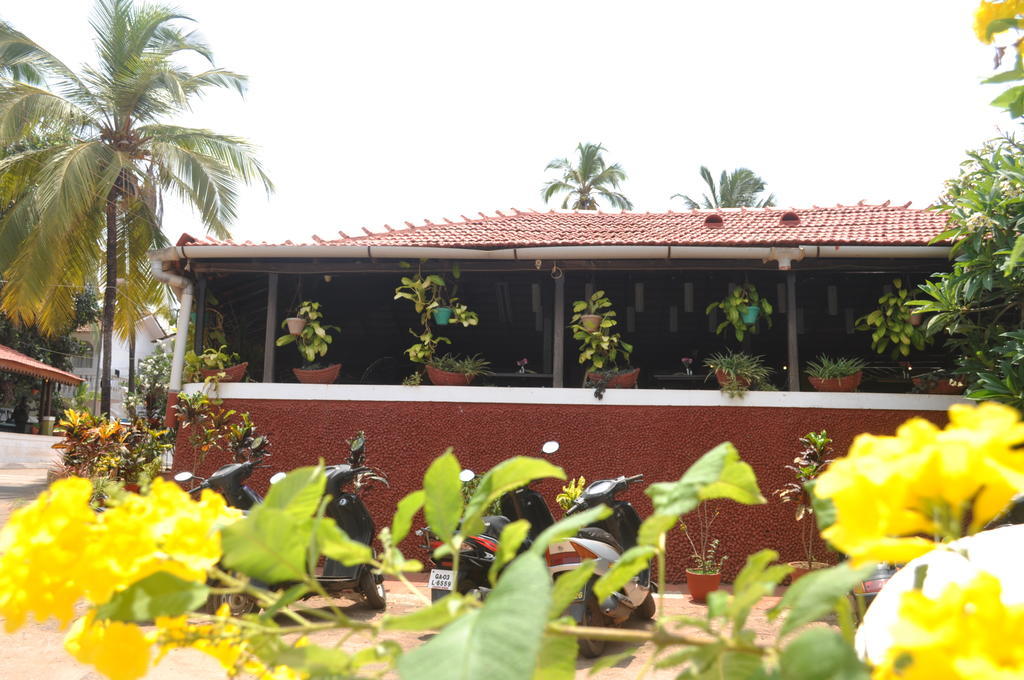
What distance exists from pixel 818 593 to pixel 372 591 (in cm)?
569

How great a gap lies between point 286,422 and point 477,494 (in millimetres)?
7877

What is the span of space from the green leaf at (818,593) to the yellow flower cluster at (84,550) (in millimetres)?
424

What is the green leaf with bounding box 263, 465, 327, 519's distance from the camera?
0.66 m

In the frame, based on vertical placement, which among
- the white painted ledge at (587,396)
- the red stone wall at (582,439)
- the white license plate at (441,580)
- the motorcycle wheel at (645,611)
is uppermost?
the white painted ledge at (587,396)

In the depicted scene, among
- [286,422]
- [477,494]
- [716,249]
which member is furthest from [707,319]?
[477,494]

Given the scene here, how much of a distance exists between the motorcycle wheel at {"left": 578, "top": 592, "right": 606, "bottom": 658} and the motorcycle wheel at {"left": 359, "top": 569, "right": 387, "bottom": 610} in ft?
5.64

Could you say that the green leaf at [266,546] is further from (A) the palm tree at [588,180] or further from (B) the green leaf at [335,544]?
(A) the palm tree at [588,180]

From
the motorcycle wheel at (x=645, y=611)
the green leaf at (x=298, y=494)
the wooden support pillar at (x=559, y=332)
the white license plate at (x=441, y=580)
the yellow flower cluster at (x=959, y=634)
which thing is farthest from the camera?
the wooden support pillar at (x=559, y=332)

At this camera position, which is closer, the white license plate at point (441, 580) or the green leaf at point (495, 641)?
the green leaf at point (495, 641)

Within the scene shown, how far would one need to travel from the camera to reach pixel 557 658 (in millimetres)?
610

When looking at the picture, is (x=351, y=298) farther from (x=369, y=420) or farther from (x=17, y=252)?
(x=17, y=252)

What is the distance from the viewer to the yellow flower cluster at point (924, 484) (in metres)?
0.49

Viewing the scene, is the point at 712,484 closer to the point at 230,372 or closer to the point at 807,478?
the point at 807,478

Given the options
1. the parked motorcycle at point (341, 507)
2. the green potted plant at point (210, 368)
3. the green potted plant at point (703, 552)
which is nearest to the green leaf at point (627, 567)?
the parked motorcycle at point (341, 507)
